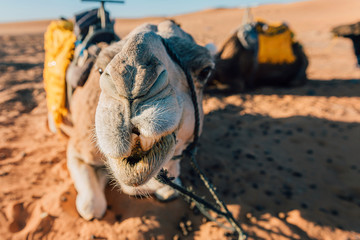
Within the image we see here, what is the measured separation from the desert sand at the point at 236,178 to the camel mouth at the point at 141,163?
43.6 inches

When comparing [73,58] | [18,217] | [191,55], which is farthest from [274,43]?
[18,217]

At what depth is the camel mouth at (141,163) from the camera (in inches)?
50.7

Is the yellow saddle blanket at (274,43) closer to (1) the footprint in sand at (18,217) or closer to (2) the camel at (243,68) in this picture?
(2) the camel at (243,68)

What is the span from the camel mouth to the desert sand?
1107mm

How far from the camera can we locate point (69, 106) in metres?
2.96

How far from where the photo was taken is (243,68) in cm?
644

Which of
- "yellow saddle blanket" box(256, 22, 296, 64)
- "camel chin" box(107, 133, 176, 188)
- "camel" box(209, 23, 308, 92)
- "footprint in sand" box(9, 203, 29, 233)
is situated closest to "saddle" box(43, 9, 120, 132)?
"footprint in sand" box(9, 203, 29, 233)

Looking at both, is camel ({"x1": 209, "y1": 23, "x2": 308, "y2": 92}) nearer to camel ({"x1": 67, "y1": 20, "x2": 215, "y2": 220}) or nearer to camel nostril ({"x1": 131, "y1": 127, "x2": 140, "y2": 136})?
camel ({"x1": 67, "y1": 20, "x2": 215, "y2": 220})

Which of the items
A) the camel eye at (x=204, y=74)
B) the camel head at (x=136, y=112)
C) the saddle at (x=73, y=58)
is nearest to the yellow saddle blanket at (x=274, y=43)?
the saddle at (x=73, y=58)

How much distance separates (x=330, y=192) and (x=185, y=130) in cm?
230

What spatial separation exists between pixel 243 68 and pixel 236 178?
3.95 metres

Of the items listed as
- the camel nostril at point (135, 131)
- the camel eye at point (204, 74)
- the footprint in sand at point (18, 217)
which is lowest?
the footprint in sand at point (18, 217)

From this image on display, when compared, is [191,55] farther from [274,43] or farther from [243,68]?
[274,43]

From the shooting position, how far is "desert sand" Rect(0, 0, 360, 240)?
2410 millimetres
